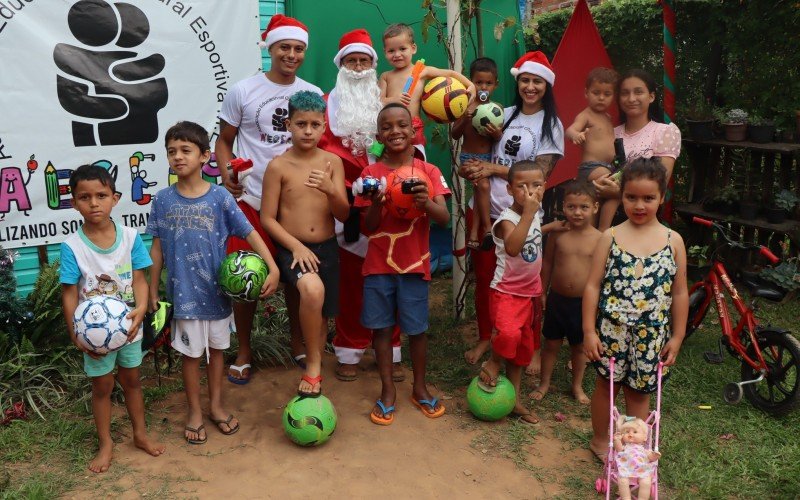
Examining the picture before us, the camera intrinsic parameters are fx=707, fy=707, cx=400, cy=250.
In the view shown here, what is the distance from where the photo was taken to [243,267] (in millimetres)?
3775

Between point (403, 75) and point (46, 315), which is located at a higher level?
point (403, 75)

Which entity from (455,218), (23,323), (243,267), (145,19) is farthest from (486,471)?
(145,19)

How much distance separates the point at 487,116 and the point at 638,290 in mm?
1660

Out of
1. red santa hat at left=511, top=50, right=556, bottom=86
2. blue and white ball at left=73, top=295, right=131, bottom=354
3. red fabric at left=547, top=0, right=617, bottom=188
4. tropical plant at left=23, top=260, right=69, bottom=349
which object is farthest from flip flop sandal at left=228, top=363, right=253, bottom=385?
red fabric at left=547, top=0, right=617, bottom=188

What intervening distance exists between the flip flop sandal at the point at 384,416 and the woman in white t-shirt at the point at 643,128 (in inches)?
76.2

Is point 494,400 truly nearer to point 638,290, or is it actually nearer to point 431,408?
point 431,408

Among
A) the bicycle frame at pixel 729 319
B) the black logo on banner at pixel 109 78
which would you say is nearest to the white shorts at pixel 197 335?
the black logo on banner at pixel 109 78

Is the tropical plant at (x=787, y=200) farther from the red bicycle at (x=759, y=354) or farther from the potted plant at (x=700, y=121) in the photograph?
the red bicycle at (x=759, y=354)

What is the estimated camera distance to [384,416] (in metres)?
4.21

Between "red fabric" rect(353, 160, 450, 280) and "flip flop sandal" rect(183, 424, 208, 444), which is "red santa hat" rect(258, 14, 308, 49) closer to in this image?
"red fabric" rect(353, 160, 450, 280)

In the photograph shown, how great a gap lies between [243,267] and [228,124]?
3.83 ft

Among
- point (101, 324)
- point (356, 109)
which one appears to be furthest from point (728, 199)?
point (101, 324)

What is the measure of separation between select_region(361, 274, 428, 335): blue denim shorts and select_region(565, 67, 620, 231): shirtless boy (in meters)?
1.43

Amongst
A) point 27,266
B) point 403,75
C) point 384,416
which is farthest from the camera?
point 27,266
